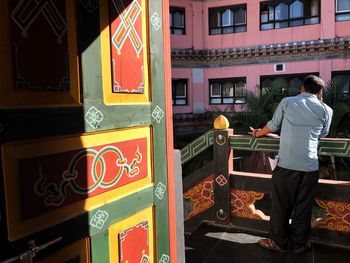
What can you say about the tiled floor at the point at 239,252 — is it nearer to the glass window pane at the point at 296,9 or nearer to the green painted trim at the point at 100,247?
the green painted trim at the point at 100,247

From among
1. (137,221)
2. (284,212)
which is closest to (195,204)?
(284,212)

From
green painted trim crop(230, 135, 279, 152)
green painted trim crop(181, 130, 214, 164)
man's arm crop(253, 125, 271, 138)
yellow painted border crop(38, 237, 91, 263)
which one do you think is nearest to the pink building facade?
green painted trim crop(181, 130, 214, 164)

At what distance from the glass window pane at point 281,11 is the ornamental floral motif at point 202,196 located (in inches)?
433

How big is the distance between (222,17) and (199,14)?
36.4 inches

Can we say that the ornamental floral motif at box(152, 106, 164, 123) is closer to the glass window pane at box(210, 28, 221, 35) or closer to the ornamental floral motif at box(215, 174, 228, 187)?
the ornamental floral motif at box(215, 174, 228, 187)

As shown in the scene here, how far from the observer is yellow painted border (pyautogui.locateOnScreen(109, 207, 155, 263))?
2076 mm

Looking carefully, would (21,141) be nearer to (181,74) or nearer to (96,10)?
(96,10)

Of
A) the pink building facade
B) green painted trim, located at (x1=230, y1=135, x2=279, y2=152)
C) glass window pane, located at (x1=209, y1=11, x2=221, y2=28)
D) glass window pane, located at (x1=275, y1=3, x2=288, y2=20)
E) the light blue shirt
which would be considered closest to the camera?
the light blue shirt

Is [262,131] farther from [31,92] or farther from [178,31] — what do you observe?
[178,31]

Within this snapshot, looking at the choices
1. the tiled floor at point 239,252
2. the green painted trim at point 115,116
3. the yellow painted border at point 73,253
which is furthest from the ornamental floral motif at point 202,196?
the yellow painted border at point 73,253

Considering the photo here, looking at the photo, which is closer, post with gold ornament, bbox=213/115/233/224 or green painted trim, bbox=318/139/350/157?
green painted trim, bbox=318/139/350/157

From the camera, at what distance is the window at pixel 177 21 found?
14555 mm

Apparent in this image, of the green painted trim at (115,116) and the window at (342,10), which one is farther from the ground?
the window at (342,10)

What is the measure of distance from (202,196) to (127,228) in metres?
2.47
